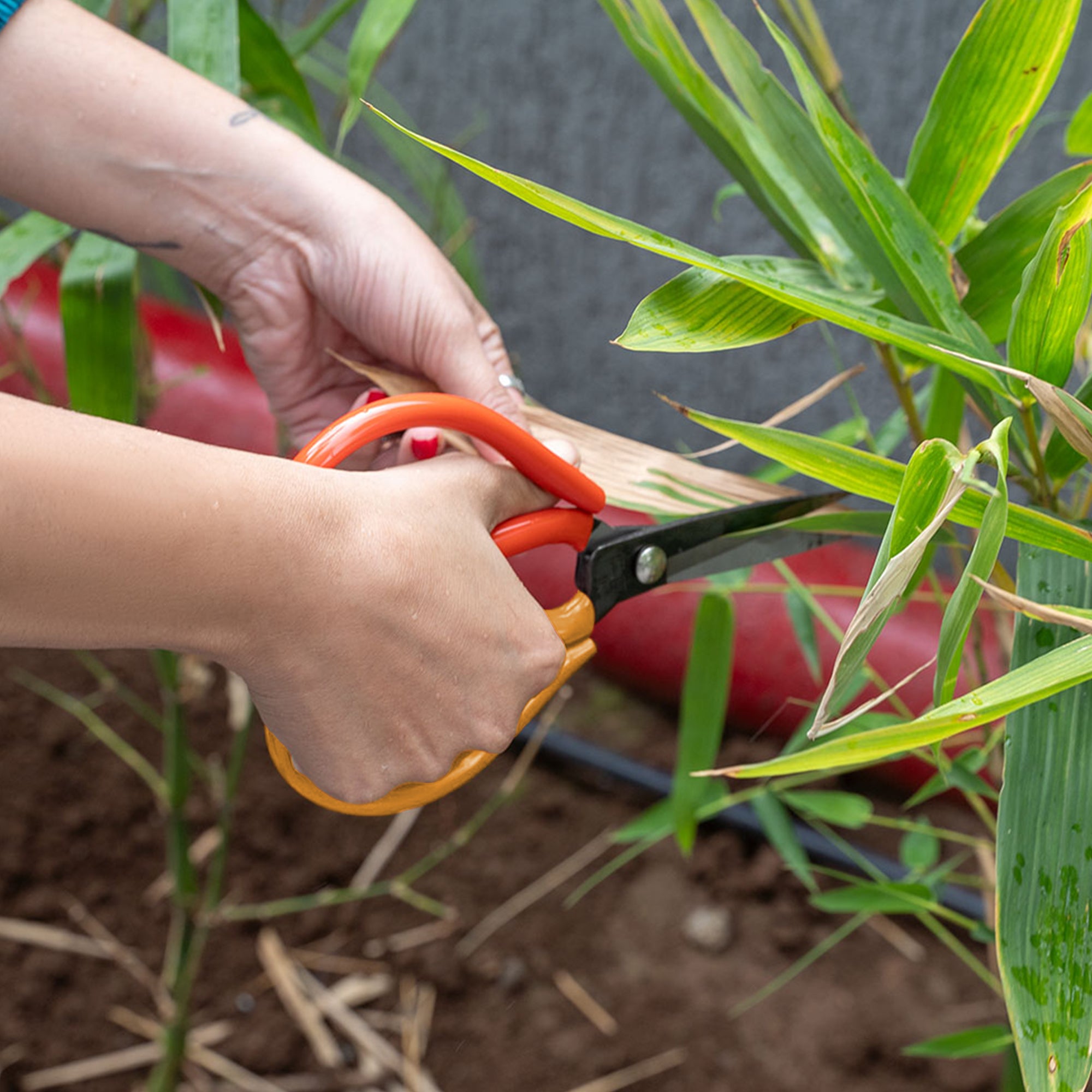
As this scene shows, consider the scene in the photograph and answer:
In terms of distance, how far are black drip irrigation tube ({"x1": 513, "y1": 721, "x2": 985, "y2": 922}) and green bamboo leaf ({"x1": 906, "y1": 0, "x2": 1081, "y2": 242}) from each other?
43 centimetres

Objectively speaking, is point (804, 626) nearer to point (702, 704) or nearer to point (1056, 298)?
point (702, 704)

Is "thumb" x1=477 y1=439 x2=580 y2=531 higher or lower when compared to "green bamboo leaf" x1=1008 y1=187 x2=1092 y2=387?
lower

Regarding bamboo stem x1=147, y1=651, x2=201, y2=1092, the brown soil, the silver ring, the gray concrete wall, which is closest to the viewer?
the silver ring

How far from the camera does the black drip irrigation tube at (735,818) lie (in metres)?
0.73

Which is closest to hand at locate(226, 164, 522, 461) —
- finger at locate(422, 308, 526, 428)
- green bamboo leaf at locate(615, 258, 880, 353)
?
finger at locate(422, 308, 526, 428)

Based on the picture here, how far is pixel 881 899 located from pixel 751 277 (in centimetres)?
35

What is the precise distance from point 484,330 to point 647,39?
0.13 m

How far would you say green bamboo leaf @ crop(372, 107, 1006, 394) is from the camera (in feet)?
0.90

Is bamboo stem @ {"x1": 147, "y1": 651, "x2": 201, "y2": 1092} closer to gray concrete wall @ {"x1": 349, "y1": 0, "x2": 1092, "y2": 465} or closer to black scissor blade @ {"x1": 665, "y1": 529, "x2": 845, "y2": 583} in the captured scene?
black scissor blade @ {"x1": 665, "y1": 529, "x2": 845, "y2": 583}

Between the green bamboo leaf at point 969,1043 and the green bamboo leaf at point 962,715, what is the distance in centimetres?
26

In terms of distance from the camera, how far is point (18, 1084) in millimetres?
666

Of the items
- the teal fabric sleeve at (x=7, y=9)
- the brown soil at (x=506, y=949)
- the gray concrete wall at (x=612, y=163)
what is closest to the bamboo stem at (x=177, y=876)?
the brown soil at (x=506, y=949)

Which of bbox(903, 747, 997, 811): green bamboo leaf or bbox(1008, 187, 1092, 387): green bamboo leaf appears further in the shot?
bbox(903, 747, 997, 811): green bamboo leaf

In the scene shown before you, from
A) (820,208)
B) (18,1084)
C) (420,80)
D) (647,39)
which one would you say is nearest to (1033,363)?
(820,208)
